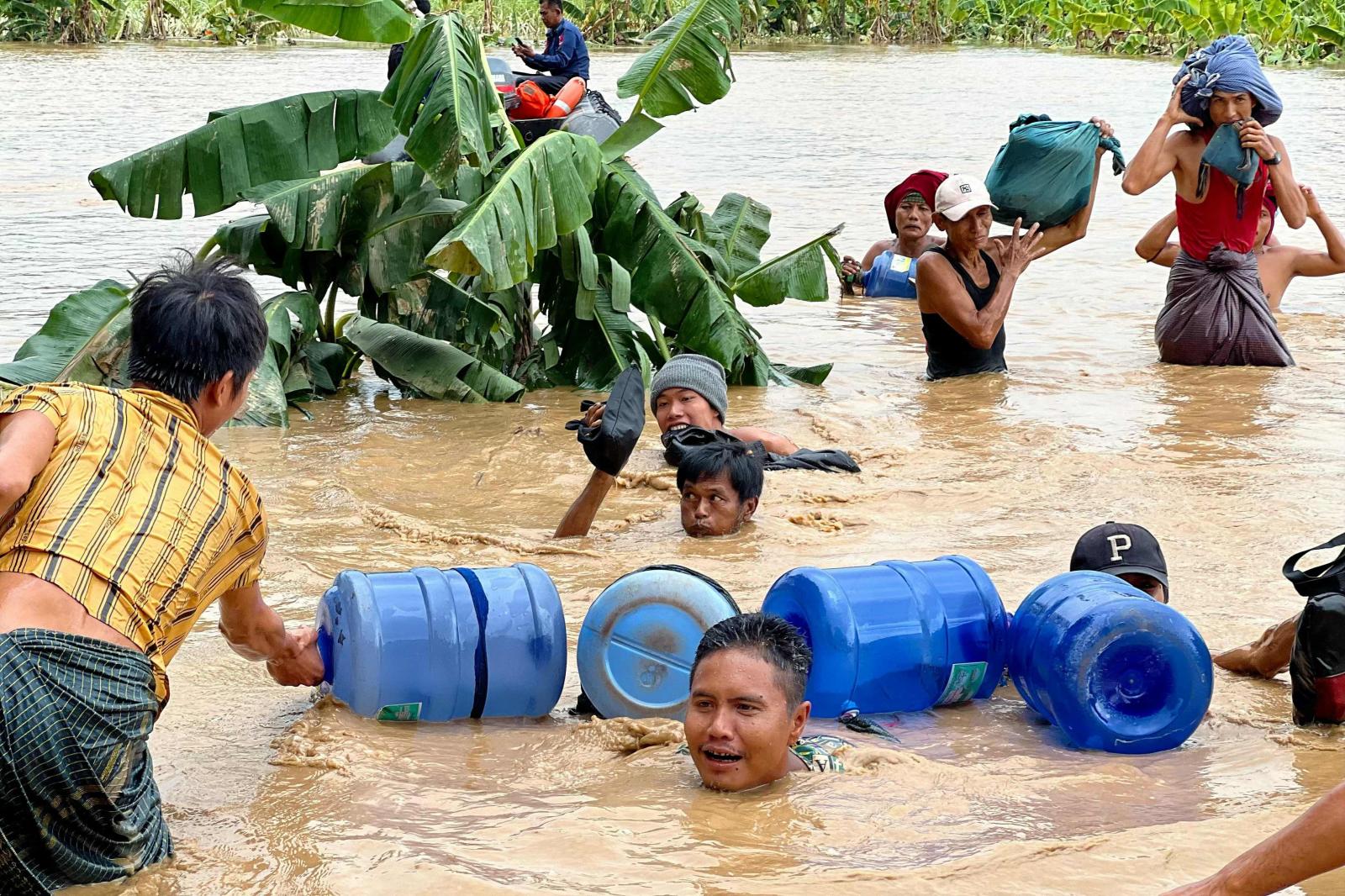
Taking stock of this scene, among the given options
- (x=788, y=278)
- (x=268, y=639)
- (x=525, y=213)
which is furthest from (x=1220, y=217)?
(x=268, y=639)

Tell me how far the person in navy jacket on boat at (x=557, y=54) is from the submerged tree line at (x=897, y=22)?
17.0 meters

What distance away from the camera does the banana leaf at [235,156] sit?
7492 millimetres

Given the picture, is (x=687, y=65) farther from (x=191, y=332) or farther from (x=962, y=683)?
(x=191, y=332)

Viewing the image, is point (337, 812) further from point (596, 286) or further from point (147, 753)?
point (596, 286)

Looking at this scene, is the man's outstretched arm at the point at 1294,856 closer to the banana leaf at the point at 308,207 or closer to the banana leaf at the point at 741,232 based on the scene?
the banana leaf at the point at 308,207

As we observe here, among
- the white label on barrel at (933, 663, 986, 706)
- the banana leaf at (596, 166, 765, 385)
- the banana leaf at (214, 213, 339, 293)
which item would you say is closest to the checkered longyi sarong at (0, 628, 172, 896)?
the white label on barrel at (933, 663, 986, 706)

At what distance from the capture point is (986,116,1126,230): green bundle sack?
7.89 m

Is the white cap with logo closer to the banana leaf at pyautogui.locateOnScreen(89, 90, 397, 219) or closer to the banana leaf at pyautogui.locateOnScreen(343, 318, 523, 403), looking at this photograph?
the banana leaf at pyautogui.locateOnScreen(343, 318, 523, 403)

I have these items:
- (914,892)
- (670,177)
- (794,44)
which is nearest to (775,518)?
(914,892)

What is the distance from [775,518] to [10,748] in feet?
12.3

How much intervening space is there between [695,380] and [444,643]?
114 inches

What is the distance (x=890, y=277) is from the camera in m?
12.0

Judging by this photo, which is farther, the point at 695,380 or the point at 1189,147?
the point at 1189,147

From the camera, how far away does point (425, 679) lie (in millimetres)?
3982
